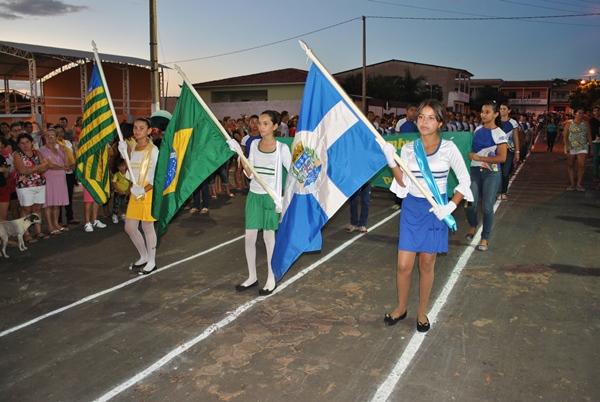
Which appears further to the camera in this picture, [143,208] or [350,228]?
[350,228]

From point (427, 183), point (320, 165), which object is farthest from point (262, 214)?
point (427, 183)

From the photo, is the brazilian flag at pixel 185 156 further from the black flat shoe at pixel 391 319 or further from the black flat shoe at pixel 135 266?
the black flat shoe at pixel 391 319

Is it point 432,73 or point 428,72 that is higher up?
point 428,72

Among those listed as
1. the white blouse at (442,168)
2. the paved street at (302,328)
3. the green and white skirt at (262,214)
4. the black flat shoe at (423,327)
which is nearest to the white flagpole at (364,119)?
the white blouse at (442,168)

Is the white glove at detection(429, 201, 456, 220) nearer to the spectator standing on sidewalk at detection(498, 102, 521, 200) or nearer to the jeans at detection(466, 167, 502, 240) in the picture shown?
the jeans at detection(466, 167, 502, 240)

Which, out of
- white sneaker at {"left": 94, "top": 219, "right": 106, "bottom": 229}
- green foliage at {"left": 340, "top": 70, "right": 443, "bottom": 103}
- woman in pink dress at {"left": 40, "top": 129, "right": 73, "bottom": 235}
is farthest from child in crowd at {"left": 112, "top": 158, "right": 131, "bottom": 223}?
green foliage at {"left": 340, "top": 70, "right": 443, "bottom": 103}

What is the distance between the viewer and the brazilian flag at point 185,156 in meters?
5.81

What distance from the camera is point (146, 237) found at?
648cm

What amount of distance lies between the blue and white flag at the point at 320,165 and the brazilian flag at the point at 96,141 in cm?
324

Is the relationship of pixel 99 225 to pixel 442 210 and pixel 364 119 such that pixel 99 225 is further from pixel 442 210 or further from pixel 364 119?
pixel 442 210

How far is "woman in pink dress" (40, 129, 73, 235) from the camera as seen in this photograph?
348 inches

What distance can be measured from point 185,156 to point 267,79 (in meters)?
39.3

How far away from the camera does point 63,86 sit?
26328 mm

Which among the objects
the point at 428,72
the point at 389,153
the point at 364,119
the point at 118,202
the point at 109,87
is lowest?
the point at 118,202
